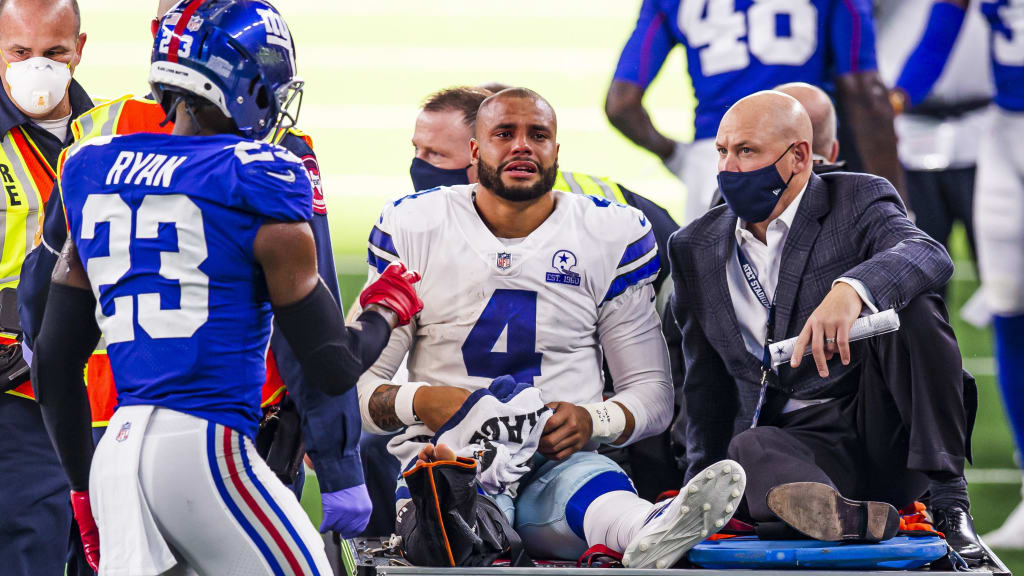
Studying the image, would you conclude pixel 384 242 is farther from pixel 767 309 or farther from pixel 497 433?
pixel 767 309

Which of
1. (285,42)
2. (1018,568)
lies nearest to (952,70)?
(1018,568)

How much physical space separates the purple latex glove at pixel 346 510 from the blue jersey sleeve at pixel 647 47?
12.7 ft

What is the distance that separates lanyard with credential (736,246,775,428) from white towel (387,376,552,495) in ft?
1.88

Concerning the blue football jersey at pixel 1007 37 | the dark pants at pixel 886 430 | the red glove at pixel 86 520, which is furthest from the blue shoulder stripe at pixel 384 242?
the blue football jersey at pixel 1007 37

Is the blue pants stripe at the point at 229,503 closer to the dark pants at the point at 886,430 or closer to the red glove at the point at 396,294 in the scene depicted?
the red glove at the point at 396,294

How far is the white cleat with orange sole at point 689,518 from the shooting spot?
3.47 m

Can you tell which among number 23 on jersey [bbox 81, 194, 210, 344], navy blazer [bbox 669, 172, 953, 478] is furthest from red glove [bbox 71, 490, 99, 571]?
navy blazer [bbox 669, 172, 953, 478]

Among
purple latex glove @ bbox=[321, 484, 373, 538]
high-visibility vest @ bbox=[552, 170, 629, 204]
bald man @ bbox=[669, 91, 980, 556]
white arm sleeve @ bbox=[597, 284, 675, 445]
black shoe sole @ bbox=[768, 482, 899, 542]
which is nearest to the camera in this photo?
purple latex glove @ bbox=[321, 484, 373, 538]

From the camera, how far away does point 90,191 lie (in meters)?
2.90

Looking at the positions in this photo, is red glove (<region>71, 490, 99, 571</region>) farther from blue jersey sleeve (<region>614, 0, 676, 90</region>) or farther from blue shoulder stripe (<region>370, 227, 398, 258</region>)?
blue jersey sleeve (<region>614, 0, 676, 90</region>)

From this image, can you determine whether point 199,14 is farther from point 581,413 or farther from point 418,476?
point 581,413

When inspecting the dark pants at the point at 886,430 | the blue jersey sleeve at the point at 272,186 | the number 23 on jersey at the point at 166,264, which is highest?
the blue jersey sleeve at the point at 272,186

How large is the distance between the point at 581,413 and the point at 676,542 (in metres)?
0.65

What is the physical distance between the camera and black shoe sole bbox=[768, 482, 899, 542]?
3.62 meters
